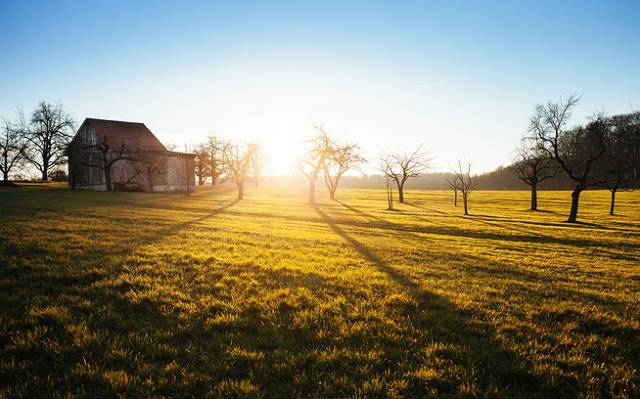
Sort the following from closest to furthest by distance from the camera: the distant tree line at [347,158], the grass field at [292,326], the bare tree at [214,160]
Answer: the grass field at [292,326]
the distant tree line at [347,158]
the bare tree at [214,160]

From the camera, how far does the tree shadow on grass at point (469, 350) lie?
12.7 ft

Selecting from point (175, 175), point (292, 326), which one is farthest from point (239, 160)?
point (292, 326)

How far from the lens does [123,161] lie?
42.5m

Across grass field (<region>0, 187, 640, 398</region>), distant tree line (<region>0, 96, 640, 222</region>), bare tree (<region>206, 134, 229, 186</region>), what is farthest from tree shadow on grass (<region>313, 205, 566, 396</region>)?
bare tree (<region>206, 134, 229, 186</region>)

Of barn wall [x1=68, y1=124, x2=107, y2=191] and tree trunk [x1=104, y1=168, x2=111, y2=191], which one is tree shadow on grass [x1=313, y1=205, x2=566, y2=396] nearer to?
tree trunk [x1=104, y1=168, x2=111, y2=191]

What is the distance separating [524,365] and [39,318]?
23.7 ft

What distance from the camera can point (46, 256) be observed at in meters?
8.01

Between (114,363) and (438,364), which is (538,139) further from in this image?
(114,363)

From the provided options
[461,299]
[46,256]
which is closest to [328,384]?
[461,299]

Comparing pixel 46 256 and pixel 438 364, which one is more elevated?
pixel 46 256

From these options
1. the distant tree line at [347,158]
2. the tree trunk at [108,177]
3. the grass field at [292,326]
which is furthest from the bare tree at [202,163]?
the grass field at [292,326]

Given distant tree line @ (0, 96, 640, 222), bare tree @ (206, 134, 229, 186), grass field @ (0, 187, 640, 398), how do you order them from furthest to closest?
bare tree @ (206, 134, 229, 186)
distant tree line @ (0, 96, 640, 222)
grass field @ (0, 187, 640, 398)

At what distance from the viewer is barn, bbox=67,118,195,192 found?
41625 mm

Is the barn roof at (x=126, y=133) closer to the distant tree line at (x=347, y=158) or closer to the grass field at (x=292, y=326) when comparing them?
the distant tree line at (x=347, y=158)
